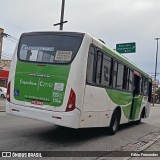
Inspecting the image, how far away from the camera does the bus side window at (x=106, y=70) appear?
10367mm

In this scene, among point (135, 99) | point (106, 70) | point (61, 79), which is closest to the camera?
point (61, 79)

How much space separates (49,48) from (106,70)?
85.2 inches

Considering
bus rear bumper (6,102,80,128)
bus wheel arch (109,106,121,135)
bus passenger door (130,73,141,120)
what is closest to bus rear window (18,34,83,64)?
bus rear bumper (6,102,80,128)

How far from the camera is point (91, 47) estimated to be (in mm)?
9383

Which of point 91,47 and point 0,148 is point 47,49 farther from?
point 0,148

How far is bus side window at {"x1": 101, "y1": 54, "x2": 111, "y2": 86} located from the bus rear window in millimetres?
1531

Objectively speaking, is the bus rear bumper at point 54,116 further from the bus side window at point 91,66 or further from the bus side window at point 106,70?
the bus side window at point 106,70

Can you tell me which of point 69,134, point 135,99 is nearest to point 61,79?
point 69,134

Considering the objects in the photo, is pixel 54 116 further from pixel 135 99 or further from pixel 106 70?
pixel 135 99

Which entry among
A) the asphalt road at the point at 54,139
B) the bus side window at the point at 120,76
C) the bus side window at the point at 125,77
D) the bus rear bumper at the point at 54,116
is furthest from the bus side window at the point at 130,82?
the bus rear bumper at the point at 54,116

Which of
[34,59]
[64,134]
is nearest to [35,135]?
[64,134]

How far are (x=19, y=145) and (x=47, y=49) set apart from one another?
2.75 meters

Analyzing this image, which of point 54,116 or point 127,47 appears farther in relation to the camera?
point 127,47

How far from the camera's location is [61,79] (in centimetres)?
888
